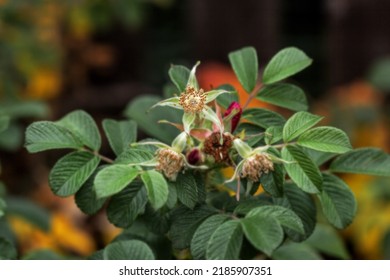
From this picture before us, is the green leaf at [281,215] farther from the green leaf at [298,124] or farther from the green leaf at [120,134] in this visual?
the green leaf at [120,134]

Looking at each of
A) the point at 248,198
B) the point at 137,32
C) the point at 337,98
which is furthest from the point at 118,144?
the point at 137,32

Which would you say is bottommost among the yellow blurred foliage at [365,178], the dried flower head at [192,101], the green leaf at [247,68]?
the yellow blurred foliage at [365,178]

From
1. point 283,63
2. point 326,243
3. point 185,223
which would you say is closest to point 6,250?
point 185,223

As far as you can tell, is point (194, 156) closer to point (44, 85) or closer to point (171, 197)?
point (171, 197)

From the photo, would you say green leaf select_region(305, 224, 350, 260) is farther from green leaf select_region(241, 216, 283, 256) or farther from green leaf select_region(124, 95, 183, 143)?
green leaf select_region(241, 216, 283, 256)

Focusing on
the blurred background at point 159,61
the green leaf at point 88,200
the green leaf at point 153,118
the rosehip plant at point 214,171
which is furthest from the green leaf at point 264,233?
the blurred background at point 159,61

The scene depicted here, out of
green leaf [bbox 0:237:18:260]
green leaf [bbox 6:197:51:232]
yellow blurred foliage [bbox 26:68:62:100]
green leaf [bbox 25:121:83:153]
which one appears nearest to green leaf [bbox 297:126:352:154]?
green leaf [bbox 25:121:83:153]

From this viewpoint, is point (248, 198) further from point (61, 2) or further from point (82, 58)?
point (82, 58)
